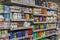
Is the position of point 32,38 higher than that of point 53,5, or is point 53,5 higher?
point 53,5

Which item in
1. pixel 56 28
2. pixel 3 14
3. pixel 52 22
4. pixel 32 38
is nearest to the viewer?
pixel 3 14

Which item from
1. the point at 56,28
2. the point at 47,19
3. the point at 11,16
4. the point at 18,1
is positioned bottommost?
the point at 56,28

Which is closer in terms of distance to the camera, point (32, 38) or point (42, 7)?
point (32, 38)

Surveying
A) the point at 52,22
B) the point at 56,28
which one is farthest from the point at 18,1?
the point at 56,28

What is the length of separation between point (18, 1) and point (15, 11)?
1.04ft

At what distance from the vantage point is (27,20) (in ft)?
13.6

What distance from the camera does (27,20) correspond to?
13.6ft

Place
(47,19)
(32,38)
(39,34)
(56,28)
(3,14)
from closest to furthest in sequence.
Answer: (3,14)
(32,38)
(39,34)
(47,19)
(56,28)

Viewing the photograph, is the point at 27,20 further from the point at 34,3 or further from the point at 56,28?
the point at 56,28

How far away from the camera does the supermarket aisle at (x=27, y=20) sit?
345 cm

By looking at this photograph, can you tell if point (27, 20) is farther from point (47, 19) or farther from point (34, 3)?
point (47, 19)

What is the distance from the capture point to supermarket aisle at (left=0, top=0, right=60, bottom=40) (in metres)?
3.45

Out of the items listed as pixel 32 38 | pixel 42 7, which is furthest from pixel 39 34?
pixel 42 7

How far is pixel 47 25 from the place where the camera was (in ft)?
17.7
